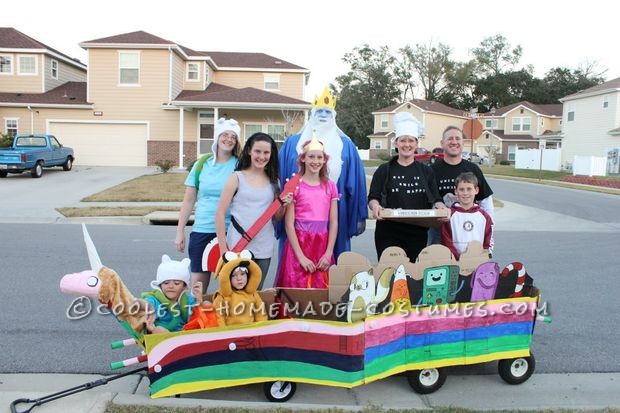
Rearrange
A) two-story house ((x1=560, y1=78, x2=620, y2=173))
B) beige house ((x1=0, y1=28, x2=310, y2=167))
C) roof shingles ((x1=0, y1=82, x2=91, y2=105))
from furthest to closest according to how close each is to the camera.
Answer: two-story house ((x1=560, y1=78, x2=620, y2=173))
roof shingles ((x1=0, y1=82, x2=91, y2=105))
beige house ((x1=0, y1=28, x2=310, y2=167))

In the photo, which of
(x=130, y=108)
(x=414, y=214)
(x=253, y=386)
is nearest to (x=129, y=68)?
(x=130, y=108)

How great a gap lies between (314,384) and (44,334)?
8.18 feet

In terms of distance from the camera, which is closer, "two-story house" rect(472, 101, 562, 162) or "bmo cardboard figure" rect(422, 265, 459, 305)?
"bmo cardboard figure" rect(422, 265, 459, 305)

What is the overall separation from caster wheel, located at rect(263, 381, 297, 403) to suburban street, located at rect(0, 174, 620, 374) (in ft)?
4.29

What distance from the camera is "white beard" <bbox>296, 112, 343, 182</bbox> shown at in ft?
14.8

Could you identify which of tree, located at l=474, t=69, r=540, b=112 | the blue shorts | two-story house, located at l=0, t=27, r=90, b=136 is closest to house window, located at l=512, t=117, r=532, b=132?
tree, located at l=474, t=69, r=540, b=112

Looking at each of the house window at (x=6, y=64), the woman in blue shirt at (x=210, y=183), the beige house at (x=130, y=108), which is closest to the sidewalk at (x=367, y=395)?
the woman in blue shirt at (x=210, y=183)

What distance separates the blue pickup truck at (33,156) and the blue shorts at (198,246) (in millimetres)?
18014

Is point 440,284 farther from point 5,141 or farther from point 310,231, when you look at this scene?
point 5,141

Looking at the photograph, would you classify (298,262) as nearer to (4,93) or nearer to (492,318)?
(492,318)

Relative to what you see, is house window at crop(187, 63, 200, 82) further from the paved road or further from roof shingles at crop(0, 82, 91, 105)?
the paved road

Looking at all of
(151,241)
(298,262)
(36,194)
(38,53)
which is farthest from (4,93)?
(298,262)

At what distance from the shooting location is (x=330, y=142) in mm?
4531

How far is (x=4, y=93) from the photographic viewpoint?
91.8 feet
